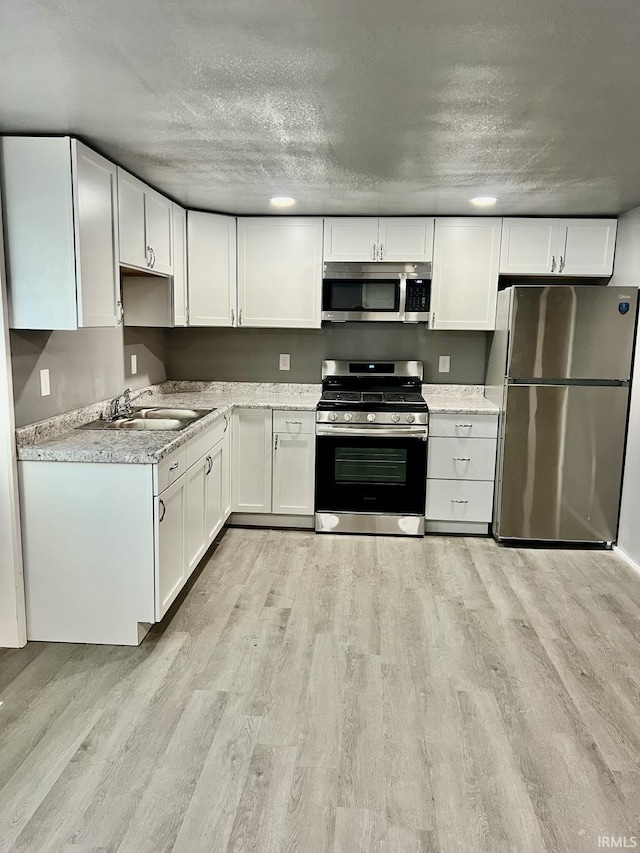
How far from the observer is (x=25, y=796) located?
6.07 feet

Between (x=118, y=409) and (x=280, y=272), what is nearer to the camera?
(x=118, y=409)

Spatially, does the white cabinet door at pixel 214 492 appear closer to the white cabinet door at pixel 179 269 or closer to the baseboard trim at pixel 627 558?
the white cabinet door at pixel 179 269

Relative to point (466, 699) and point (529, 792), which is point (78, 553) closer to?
point (466, 699)

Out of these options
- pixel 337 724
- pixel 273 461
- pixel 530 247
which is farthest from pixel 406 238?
pixel 337 724

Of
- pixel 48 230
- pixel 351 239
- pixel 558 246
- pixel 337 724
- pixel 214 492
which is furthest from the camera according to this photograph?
pixel 351 239

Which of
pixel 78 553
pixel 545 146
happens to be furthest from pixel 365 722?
pixel 545 146

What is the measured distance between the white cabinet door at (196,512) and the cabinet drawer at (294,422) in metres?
0.80

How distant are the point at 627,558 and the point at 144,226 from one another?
3.56 metres

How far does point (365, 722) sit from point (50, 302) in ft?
6.83

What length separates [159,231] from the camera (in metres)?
3.55

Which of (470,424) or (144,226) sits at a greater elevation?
(144,226)

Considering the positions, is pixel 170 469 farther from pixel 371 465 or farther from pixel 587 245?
pixel 587 245

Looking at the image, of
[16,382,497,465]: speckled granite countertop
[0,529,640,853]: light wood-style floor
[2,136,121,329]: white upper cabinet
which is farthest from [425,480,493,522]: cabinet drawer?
[2,136,121,329]: white upper cabinet

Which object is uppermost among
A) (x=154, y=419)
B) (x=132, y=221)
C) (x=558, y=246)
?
(x=558, y=246)
